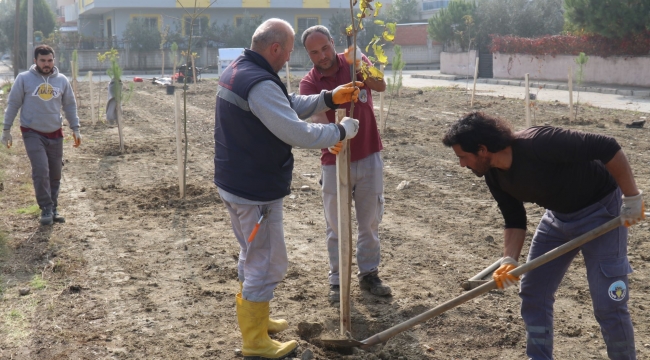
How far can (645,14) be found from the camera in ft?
74.5

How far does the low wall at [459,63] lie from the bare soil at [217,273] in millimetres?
23393

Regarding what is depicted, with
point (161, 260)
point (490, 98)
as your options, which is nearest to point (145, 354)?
point (161, 260)

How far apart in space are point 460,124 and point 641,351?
6.02 feet

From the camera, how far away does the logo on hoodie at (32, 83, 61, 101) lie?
22.3 feet

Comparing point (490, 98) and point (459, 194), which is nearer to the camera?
point (459, 194)

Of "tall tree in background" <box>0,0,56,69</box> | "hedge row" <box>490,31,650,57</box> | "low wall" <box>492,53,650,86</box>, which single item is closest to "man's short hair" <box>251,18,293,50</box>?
"low wall" <box>492,53,650,86</box>

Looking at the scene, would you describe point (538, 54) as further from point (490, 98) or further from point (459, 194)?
point (459, 194)

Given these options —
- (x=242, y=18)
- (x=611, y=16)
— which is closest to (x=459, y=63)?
(x=611, y=16)

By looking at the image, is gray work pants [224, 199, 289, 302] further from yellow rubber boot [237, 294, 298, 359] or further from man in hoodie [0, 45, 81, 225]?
man in hoodie [0, 45, 81, 225]

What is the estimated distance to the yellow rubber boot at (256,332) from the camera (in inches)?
150

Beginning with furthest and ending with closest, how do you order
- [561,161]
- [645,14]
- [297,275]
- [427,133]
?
[645,14]
[427,133]
[297,275]
[561,161]

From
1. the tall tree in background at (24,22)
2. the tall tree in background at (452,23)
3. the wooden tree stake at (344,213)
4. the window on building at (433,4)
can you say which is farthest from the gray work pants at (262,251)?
the window on building at (433,4)

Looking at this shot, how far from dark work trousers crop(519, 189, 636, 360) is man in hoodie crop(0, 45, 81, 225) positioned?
520 centimetres

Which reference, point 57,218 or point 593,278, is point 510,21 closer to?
point 57,218
